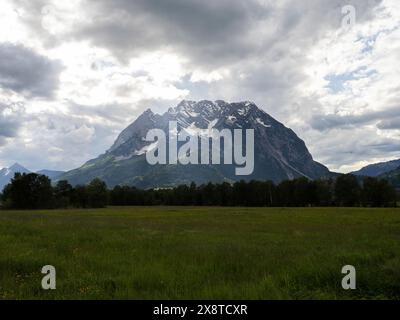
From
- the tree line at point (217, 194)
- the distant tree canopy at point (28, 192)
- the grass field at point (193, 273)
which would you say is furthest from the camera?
the tree line at point (217, 194)

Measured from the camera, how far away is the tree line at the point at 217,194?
13575cm

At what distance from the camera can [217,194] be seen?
553ft

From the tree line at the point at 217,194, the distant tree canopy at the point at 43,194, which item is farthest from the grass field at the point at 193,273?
the tree line at the point at 217,194

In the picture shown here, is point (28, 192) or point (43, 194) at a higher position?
point (28, 192)

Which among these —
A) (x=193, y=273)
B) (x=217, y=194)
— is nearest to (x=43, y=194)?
(x=217, y=194)

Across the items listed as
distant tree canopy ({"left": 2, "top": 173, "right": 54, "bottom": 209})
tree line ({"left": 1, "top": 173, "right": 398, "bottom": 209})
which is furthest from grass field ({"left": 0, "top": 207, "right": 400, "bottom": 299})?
tree line ({"left": 1, "top": 173, "right": 398, "bottom": 209})

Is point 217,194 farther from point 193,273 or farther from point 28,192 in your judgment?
point 193,273

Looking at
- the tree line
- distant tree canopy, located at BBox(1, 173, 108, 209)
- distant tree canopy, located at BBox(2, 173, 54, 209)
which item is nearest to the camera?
distant tree canopy, located at BBox(2, 173, 54, 209)

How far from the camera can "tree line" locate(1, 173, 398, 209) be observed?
445 feet

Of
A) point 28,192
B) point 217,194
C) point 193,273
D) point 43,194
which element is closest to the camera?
point 193,273

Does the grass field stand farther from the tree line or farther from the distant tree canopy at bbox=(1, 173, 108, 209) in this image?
the tree line

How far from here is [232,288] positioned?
11.2m

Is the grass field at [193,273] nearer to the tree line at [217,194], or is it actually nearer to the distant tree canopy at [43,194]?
the distant tree canopy at [43,194]
